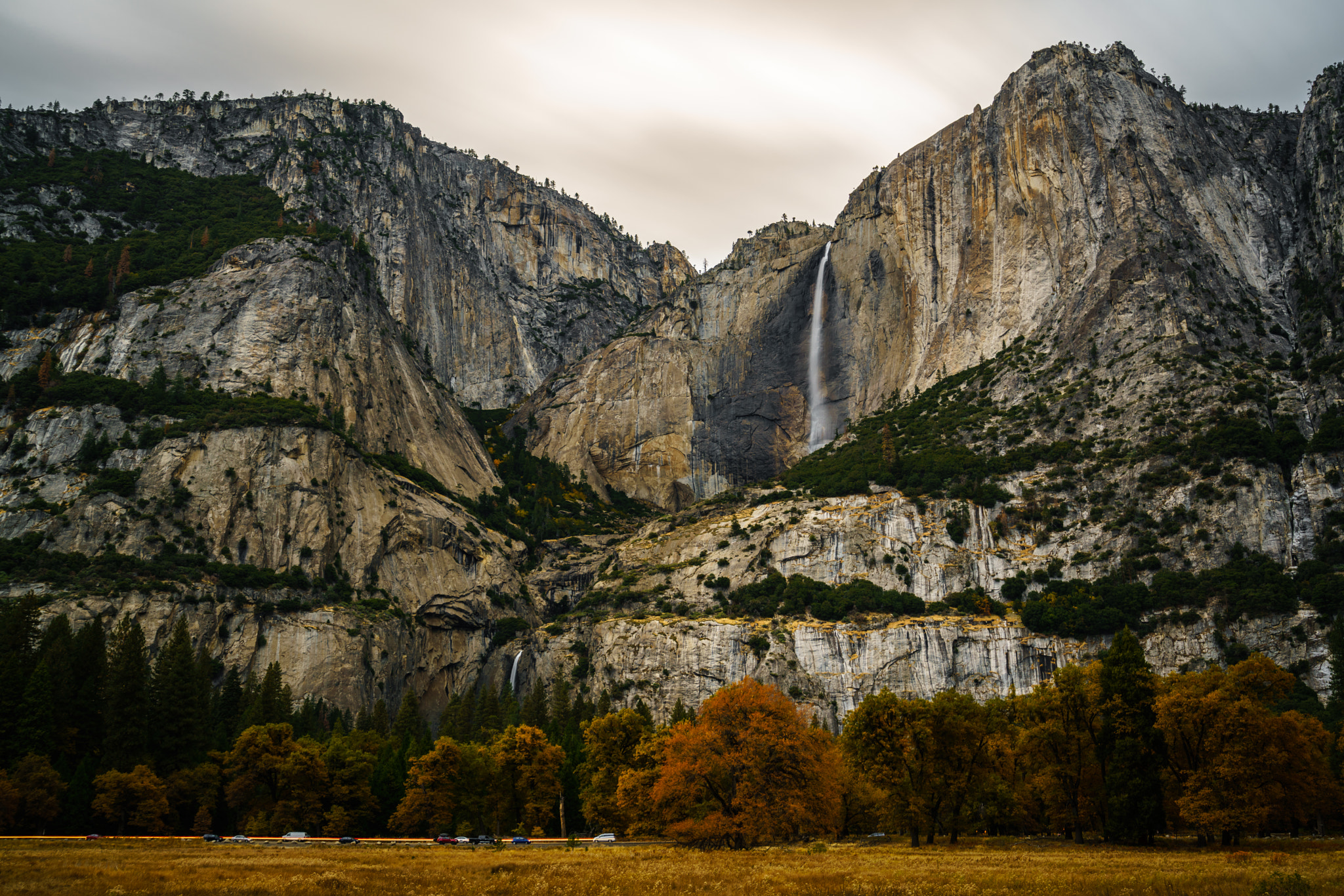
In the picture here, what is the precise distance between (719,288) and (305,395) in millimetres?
90925

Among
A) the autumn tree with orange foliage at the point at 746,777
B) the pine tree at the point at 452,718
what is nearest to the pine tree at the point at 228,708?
the pine tree at the point at 452,718

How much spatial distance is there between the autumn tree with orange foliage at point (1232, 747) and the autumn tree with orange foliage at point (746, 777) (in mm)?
18658

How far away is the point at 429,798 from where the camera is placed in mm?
70500

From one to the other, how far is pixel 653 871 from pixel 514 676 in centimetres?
9581

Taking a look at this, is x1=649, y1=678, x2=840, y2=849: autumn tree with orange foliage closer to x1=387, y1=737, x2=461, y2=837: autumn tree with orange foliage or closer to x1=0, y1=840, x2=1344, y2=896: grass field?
x1=0, y1=840, x2=1344, y2=896: grass field

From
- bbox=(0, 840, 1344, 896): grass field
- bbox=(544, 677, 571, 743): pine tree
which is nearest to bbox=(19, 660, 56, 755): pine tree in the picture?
bbox=(0, 840, 1344, 896): grass field

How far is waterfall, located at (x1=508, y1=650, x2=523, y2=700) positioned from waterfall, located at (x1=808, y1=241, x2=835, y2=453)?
66.4 m

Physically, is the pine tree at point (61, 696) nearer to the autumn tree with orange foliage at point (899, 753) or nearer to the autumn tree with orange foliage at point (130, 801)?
the autumn tree with orange foliage at point (130, 801)

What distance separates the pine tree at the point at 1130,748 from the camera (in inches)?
2061

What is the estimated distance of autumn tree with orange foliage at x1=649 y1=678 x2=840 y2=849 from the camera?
53.6 metres

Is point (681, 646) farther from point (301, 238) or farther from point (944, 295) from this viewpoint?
point (301, 238)

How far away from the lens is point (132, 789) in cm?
6556

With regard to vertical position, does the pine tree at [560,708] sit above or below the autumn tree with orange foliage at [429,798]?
above

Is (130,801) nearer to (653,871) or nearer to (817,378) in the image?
(653,871)
